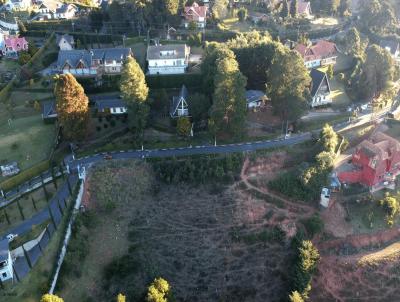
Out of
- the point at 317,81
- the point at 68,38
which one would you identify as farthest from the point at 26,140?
the point at 317,81

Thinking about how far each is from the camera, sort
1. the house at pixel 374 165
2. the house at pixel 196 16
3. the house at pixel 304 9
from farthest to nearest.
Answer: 1. the house at pixel 304 9
2. the house at pixel 196 16
3. the house at pixel 374 165

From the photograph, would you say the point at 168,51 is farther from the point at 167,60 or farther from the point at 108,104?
the point at 108,104

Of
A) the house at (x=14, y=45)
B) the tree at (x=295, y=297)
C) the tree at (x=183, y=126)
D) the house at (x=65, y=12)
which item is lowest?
the tree at (x=295, y=297)

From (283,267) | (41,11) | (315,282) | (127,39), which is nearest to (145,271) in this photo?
(283,267)

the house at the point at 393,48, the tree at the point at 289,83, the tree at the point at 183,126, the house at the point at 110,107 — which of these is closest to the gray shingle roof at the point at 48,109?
the house at the point at 110,107

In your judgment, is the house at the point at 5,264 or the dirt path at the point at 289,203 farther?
the dirt path at the point at 289,203

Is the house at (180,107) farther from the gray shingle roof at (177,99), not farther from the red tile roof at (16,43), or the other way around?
the red tile roof at (16,43)

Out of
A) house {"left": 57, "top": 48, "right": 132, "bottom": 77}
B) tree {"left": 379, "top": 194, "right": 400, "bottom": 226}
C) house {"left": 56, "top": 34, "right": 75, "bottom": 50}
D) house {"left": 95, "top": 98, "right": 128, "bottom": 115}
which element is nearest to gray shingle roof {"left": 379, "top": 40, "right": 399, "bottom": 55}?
tree {"left": 379, "top": 194, "right": 400, "bottom": 226}

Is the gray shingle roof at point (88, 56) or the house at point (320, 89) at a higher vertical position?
the gray shingle roof at point (88, 56)
